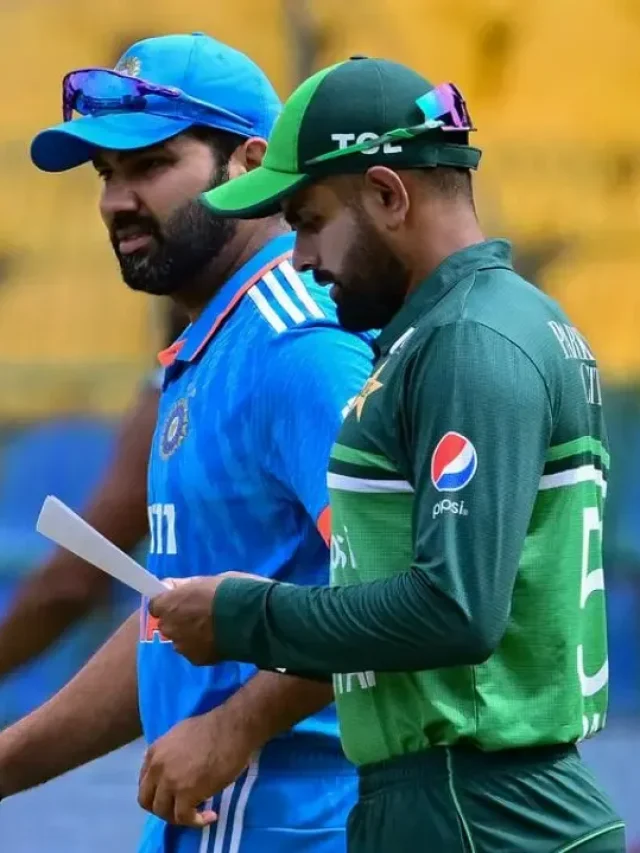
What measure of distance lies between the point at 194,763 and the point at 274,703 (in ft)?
0.45

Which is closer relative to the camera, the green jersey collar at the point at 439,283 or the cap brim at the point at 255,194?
the green jersey collar at the point at 439,283

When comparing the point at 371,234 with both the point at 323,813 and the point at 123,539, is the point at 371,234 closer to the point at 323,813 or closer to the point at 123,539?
the point at 323,813

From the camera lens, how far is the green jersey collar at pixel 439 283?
2.26 metres

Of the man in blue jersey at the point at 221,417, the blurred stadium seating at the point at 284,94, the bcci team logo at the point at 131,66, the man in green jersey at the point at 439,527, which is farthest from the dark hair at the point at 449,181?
the blurred stadium seating at the point at 284,94

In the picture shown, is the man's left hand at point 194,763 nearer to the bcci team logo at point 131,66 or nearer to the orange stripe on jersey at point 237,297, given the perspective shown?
the orange stripe on jersey at point 237,297

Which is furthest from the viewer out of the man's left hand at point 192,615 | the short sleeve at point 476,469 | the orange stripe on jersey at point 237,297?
the orange stripe on jersey at point 237,297

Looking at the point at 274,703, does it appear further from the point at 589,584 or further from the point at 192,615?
the point at 589,584

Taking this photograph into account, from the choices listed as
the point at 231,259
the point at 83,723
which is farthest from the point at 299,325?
the point at 83,723

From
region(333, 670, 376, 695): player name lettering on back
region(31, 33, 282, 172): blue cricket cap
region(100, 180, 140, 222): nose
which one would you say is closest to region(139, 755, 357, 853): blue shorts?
region(333, 670, 376, 695): player name lettering on back

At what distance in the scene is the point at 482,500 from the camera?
2.07 m

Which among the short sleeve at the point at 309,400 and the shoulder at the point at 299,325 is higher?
the shoulder at the point at 299,325

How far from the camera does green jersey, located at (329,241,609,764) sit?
6.83ft

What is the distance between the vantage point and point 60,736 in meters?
3.27

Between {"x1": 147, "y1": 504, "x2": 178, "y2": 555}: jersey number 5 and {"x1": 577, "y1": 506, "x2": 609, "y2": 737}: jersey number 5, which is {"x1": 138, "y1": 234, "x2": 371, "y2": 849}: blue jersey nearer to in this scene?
{"x1": 147, "y1": 504, "x2": 178, "y2": 555}: jersey number 5
